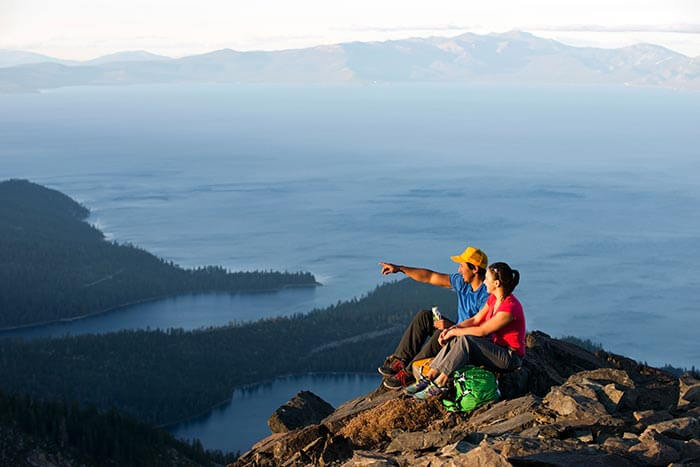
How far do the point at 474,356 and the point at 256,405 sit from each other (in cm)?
8586

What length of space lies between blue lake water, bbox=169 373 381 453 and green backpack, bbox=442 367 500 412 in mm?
69724

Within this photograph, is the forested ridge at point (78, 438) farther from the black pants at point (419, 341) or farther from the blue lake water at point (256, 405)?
the black pants at point (419, 341)

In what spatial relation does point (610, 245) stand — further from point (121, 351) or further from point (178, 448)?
point (178, 448)

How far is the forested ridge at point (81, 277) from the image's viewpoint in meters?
143

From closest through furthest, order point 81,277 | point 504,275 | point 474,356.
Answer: point 504,275 → point 474,356 → point 81,277

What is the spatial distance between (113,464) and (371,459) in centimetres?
4120

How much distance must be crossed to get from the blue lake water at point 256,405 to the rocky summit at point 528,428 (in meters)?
67.3

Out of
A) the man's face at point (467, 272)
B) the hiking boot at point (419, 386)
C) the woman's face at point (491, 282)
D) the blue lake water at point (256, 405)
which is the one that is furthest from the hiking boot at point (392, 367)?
the blue lake water at point (256, 405)

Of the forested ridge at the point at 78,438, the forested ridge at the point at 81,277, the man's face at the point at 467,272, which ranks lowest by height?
the forested ridge at the point at 81,277

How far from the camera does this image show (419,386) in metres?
17.1

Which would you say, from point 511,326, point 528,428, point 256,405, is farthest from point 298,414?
point 256,405

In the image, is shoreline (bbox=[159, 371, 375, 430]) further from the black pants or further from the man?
the black pants

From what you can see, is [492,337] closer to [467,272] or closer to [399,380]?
[467,272]

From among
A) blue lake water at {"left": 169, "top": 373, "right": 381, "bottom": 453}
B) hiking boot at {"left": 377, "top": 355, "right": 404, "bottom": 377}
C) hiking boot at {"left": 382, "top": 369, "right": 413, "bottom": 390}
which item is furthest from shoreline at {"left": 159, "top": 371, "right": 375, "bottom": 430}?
hiking boot at {"left": 377, "top": 355, "right": 404, "bottom": 377}
